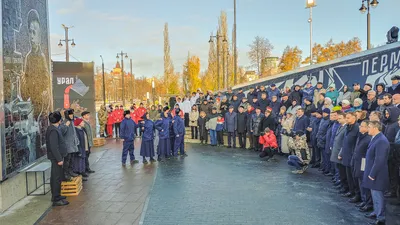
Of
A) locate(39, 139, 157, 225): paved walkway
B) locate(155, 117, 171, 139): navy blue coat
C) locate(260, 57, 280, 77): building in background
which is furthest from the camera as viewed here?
locate(260, 57, 280, 77): building in background

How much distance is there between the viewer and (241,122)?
573 inches

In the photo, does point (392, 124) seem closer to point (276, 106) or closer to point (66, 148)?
point (66, 148)

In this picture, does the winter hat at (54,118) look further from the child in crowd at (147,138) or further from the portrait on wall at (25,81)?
the child in crowd at (147,138)

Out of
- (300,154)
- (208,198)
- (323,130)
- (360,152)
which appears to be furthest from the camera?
(300,154)

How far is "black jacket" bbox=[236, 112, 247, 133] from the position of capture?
47.6 ft

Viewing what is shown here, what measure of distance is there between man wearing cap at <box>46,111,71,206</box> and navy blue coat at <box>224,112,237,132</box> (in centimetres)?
868

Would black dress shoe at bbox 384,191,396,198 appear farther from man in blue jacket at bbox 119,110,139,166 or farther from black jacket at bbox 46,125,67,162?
man in blue jacket at bbox 119,110,139,166

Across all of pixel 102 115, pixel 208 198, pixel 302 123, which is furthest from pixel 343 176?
pixel 102 115

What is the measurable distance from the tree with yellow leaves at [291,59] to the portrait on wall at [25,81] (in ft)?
83.1

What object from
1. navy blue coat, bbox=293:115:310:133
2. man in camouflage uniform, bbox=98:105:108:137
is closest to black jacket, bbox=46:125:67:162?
navy blue coat, bbox=293:115:310:133

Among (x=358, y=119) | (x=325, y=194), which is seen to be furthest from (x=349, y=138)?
(x=325, y=194)

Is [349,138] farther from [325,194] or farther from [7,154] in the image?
[7,154]

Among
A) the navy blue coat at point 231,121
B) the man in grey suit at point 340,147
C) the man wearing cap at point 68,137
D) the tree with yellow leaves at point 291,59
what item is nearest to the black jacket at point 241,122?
the navy blue coat at point 231,121

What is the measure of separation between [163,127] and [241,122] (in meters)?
3.80
